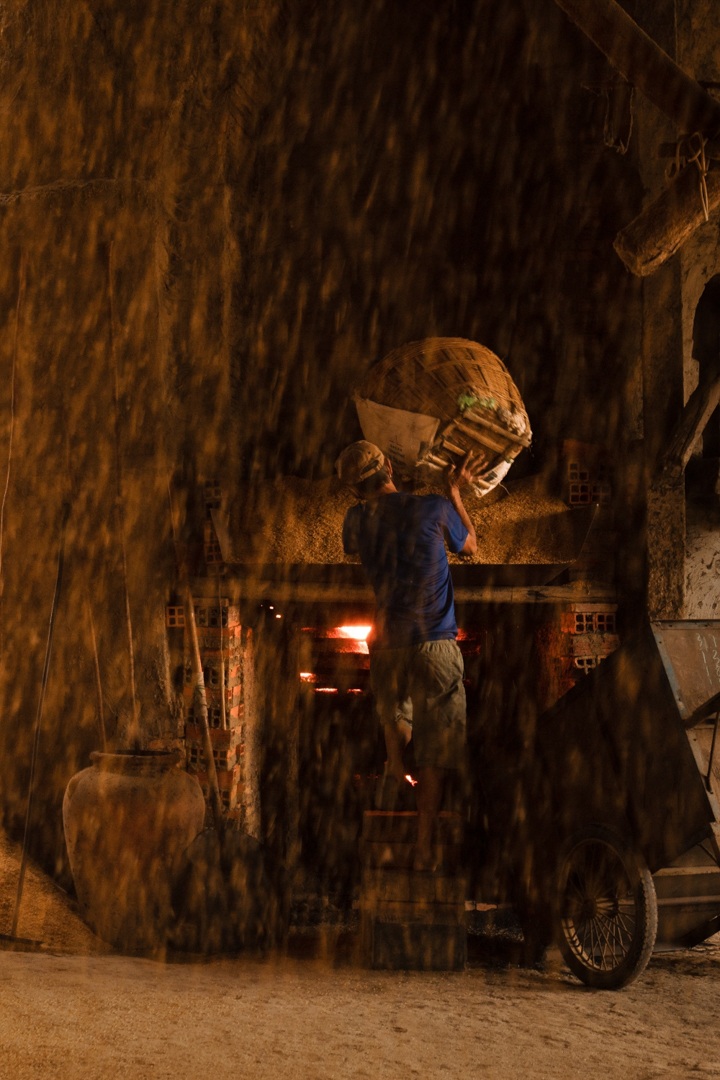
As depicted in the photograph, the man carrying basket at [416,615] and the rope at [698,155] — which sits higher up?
the rope at [698,155]

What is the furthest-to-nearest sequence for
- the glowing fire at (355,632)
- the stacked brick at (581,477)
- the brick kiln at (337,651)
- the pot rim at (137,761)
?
the glowing fire at (355,632)
the stacked brick at (581,477)
the brick kiln at (337,651)
the pot rim at (137,761)

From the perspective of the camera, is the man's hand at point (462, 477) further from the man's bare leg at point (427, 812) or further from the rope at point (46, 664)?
the rope at point (46, 664)

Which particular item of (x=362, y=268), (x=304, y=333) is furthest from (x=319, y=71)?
(x=304, y=333)

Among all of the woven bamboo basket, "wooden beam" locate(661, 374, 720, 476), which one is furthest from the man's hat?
"wooden beam" locate(661, 374, 720, 476)

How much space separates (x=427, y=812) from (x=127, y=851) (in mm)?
1802

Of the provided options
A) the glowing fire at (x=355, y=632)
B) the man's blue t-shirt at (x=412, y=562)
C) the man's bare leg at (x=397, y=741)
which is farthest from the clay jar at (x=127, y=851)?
the glowing fire at (x=355, y=632)

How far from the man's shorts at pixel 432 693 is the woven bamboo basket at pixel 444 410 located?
98cm

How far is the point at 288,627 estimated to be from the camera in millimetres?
7109

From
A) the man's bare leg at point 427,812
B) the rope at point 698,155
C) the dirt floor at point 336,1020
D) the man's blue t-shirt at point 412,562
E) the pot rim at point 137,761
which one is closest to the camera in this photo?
the dirt floor at point 336,1020

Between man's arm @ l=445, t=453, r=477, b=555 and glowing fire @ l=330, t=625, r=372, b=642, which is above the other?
man's arm @ l=445, t=453, r=477, b=555

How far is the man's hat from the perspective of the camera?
514 cm

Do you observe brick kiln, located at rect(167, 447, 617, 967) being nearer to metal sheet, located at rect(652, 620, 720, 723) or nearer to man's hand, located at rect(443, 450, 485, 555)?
man's hand, located at rect(443, 450, 485, 555)

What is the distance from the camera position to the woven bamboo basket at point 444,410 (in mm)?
5219

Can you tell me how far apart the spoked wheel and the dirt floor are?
0.15m
